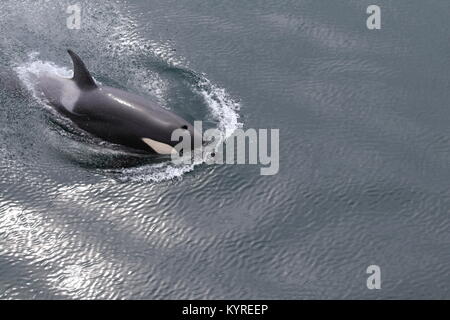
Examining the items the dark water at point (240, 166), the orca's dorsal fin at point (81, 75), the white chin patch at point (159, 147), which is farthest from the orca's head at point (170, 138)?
the orca's dorsal fin at point (81, 75)

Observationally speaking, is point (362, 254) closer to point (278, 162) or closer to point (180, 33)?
point (278, 162)

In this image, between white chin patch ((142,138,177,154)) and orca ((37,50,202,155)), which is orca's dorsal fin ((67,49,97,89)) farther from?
white chin patch ((142,138,177,154))

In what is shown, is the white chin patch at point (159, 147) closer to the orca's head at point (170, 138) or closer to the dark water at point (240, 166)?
the orca's head at point (170, 138)

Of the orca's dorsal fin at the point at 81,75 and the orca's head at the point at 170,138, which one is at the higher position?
the orca's dorsal fin at the point at 81,75

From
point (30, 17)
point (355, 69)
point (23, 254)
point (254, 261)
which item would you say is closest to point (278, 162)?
point (254, 261)

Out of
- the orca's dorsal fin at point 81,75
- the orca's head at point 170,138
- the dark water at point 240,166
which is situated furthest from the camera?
the orca's dorsal fin at point 81,75

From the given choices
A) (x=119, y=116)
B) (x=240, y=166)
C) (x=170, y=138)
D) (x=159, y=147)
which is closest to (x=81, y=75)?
(x=119, y=116)

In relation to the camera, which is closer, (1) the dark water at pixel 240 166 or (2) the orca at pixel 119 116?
(1) the dark water at pixel 240 166
